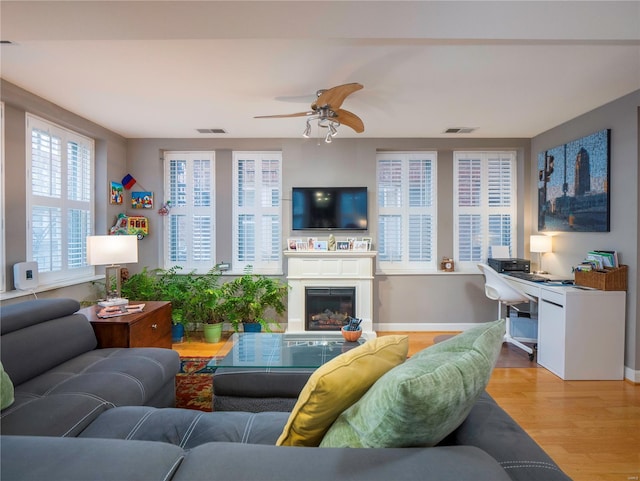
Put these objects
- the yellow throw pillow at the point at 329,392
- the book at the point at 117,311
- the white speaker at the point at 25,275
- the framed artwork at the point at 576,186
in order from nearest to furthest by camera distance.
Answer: the yellow throw pillow at the point at 329,392, the book at the point at 117,311, the white speaker at the point at 25,275, the framed artwork at the point at 576,186

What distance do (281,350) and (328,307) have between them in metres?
1.78

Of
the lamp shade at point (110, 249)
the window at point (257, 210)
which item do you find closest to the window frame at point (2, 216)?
the lamp shade at point (110, 249)

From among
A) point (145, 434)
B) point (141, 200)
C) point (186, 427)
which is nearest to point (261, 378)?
point (186, 427)

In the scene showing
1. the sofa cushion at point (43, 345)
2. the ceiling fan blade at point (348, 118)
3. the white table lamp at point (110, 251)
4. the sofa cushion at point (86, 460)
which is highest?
the ceiling fan blade at point (348, 118)

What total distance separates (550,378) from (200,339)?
11.8ft

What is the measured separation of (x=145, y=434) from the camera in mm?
1362

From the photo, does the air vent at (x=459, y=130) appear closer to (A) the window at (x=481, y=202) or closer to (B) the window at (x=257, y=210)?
(A) the window at (x=481, y=202)

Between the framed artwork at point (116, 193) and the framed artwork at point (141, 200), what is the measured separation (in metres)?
0.14

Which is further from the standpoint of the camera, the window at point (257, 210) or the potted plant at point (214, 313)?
the window at point (257, 210)

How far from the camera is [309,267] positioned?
162 inches

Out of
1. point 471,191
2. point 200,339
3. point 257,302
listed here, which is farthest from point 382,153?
point 200,339

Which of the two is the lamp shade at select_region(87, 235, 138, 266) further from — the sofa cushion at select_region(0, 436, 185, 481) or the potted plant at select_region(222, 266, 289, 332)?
the sofa cushion at select_region(0, 436, 185, 481)

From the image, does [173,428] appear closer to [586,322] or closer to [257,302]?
[257,302]

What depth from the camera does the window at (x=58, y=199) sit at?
122 inches
